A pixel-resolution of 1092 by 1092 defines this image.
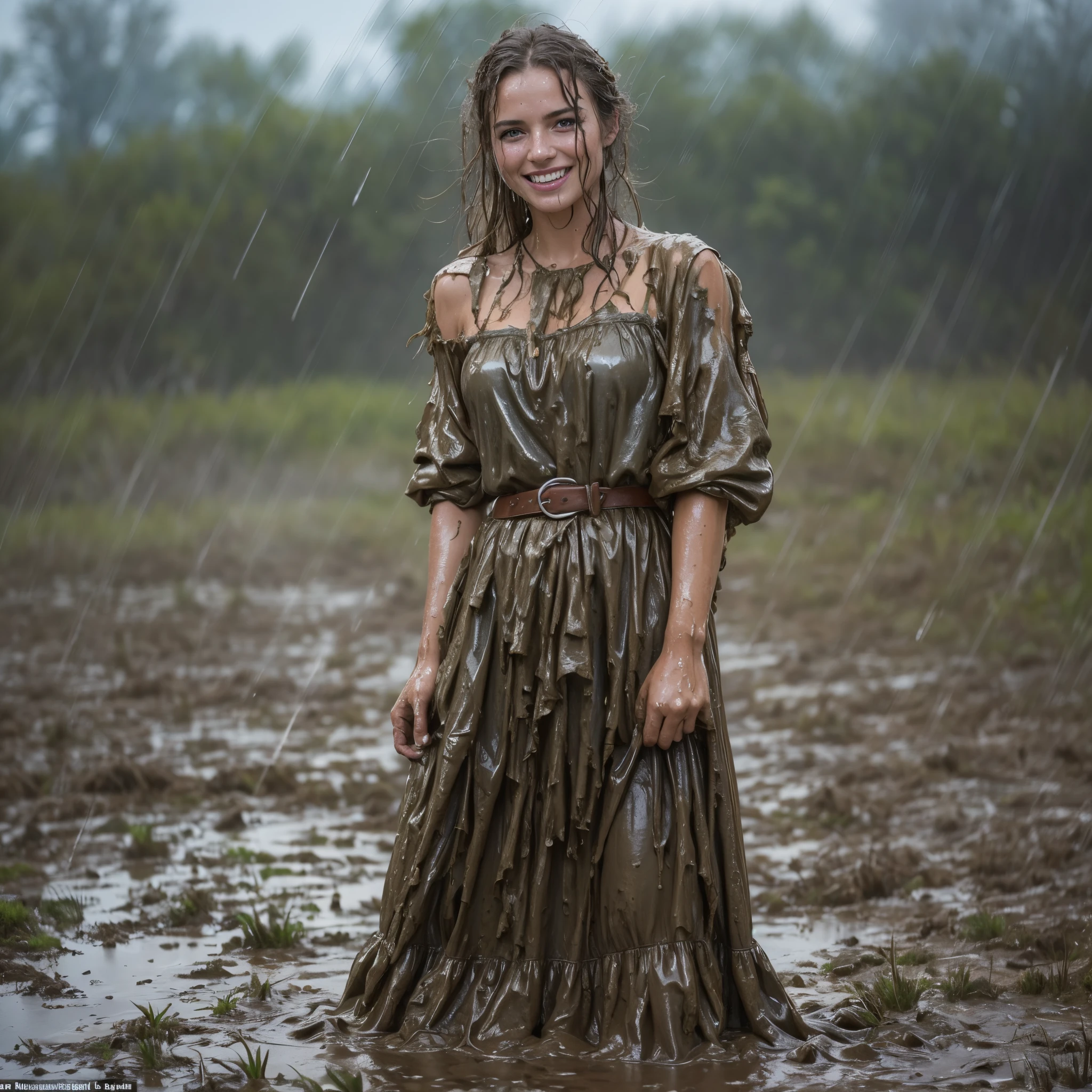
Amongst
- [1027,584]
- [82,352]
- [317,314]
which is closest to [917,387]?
[1027,584]

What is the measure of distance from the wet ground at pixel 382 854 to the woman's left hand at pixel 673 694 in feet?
2.25

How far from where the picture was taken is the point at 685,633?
3.06 meters

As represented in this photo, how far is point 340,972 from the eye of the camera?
4.03 m

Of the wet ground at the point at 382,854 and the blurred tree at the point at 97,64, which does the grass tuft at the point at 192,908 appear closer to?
the wet ground at the point at 382,854

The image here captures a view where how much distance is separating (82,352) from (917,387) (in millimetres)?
12398

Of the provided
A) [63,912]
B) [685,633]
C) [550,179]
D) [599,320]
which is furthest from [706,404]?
[63,912]

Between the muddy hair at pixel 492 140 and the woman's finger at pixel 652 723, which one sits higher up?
the muddy hair at pixel 492 140

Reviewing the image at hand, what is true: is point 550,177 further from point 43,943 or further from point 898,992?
point 43,943

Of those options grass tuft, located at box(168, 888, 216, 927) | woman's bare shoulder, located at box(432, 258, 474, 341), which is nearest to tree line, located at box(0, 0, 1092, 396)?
grass tuft, located at box(168, 888, 216, 927)

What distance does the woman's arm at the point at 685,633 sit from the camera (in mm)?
3039

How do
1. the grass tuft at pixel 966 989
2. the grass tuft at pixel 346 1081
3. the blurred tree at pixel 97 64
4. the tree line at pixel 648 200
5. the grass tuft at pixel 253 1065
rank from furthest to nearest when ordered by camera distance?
the blurred tree at pixel 97 64
the tree line at pixel 648 200
the grass tuft at pixel 966 989
the grass tuft at pixel 253 1065
the grass tuft at pixel 346 1081

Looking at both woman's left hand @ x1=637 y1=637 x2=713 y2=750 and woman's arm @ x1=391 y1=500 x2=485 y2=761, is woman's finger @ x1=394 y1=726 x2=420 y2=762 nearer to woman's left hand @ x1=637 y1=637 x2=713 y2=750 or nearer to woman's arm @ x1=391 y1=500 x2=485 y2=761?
woman's arm @ x1=391 y1=500 x2=485 y2=761

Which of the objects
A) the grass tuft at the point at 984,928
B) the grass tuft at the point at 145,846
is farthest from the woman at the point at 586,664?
the grass tuft at the point at 145,846

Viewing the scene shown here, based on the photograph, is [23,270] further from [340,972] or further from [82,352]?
[340,972]
